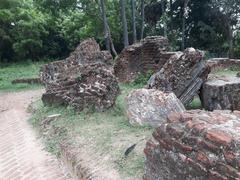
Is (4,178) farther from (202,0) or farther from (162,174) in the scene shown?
(202,0)

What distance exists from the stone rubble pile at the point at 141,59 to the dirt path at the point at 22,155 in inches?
131

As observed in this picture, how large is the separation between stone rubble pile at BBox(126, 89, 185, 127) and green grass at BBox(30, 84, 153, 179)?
197mm

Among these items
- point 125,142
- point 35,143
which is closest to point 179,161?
point 125,142

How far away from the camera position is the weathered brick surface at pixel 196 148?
3104 mm

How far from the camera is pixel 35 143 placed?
686cm

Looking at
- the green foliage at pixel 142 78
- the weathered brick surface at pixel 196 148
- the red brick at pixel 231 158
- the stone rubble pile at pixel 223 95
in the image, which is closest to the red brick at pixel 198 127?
the weathered brick surface at pixel 196 148

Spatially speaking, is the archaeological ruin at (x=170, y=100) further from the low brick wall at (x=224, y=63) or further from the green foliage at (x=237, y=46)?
the green foliage at (x=237, y=46)

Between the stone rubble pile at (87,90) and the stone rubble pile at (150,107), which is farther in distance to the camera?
the stone rubble pile at (87,90)

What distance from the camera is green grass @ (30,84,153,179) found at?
477 centimetres

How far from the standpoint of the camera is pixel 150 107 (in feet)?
20.9

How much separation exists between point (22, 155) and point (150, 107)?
219cm

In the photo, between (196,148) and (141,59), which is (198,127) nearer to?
(196,148)

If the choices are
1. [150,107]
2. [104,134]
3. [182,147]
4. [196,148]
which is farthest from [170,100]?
[196,148]

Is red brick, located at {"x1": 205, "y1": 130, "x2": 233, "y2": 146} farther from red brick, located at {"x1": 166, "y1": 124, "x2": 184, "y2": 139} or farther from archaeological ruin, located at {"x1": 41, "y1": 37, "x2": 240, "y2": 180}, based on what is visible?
red brick, located at {"x1": 166, "y1": 124, "x2": 184, "y2": 139}
